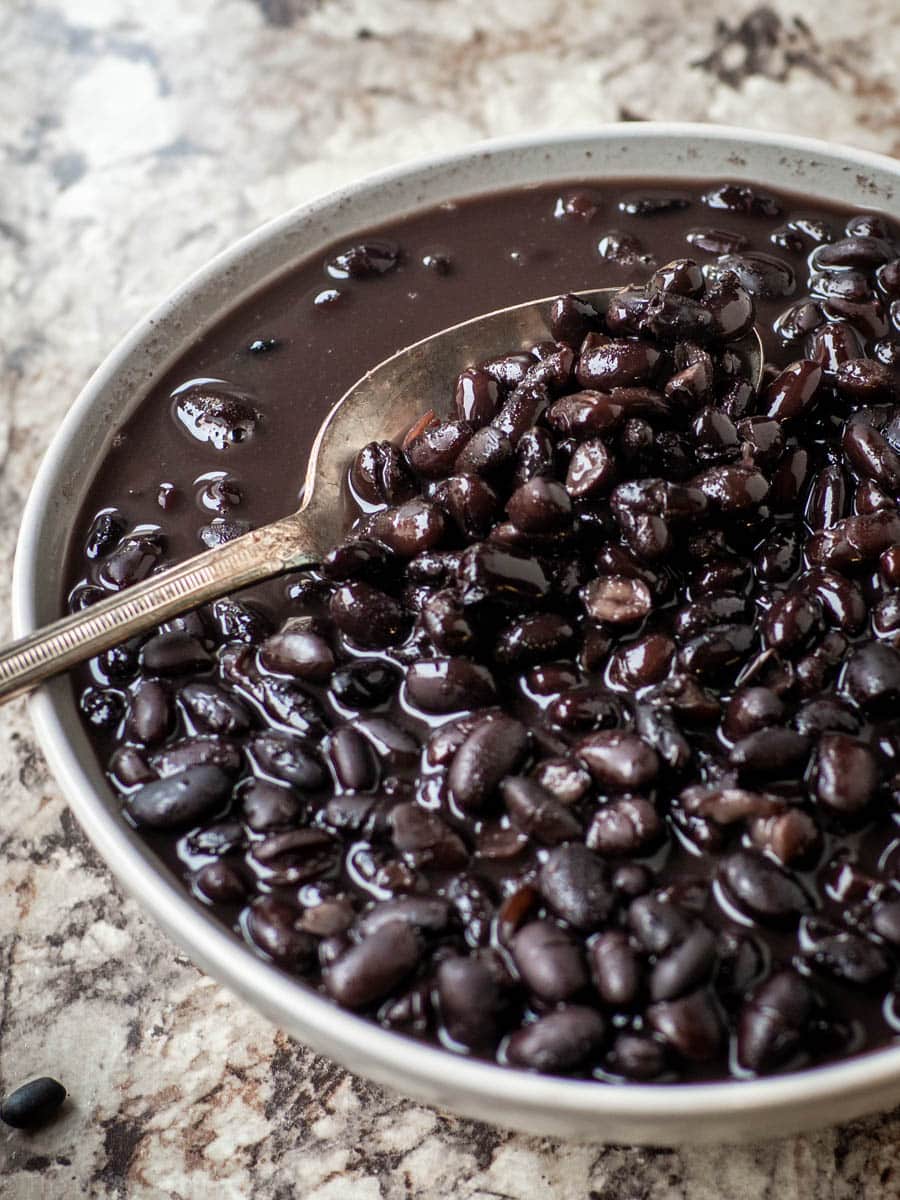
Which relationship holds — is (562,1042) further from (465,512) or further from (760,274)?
(760,274)

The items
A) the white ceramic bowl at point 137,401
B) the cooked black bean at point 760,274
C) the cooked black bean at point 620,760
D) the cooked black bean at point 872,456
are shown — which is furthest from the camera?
the cooked black bean at point 760,274

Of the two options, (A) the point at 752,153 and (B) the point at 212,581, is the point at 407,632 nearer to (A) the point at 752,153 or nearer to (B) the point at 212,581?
(B) the point at 212,581

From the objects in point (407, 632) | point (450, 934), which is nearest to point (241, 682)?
point (407, 632)

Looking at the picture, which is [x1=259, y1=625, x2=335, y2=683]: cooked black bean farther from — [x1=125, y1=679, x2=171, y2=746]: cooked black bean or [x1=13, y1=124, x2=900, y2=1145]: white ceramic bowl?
[x1=13, y1=124, x2=900, y2=1145]: white ceramic bowl

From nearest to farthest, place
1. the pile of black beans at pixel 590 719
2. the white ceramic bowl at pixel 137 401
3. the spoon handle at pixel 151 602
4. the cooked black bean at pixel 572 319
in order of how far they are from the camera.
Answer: the white ceramic bowl at pixel 137 401
the pile of black beans at pixel 590 719
the spoon handle at pixel 151 602
the cooked black bean at pixel 572 319

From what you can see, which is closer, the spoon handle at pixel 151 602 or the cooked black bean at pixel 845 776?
the cooked black bean at pixel 845 776

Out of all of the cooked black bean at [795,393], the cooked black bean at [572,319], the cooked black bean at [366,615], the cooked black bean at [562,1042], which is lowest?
the cooked black bean at [562,1042]

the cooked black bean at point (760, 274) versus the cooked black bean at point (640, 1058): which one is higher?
the cooked black bean at point (760, 274)

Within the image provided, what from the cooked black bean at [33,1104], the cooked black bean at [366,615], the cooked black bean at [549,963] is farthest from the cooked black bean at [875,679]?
the cooked black bean at [33,1104]

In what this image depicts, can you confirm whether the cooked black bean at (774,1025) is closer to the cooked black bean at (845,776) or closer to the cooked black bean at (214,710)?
the cooked black bean at (845,776)
